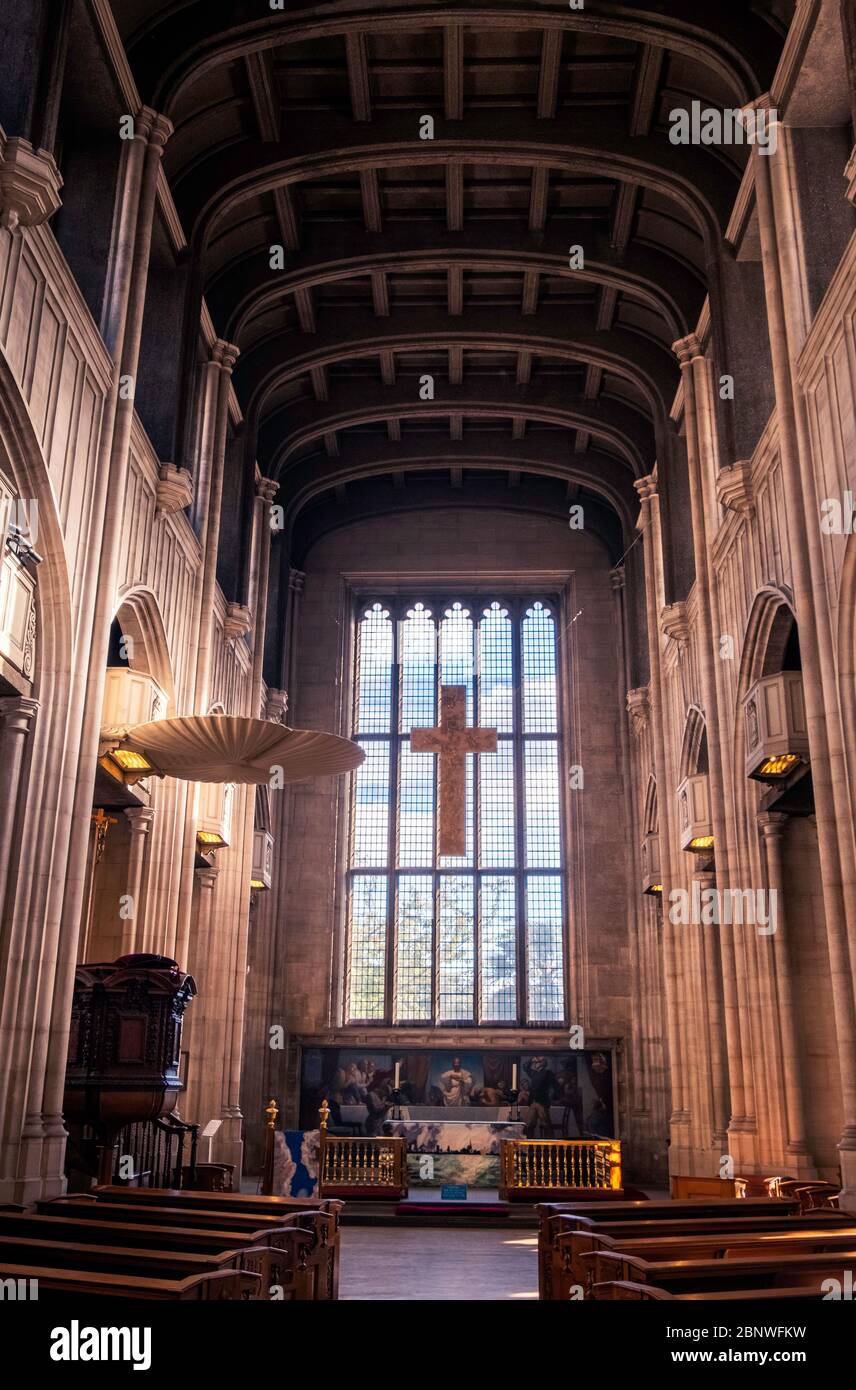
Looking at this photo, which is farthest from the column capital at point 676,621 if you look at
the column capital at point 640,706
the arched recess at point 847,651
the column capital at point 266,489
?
the arched recess at point 847,651

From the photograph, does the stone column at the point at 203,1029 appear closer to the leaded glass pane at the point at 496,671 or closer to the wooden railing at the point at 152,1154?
the wooden railing at the point at 152,1154

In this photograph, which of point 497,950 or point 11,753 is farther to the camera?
point 497,950

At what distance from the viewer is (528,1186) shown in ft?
50.0

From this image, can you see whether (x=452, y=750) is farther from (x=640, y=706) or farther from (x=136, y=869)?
A: (x=136, y=869)

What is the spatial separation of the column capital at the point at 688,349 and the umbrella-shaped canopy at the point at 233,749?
7.20 m

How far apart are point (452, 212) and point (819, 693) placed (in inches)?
397

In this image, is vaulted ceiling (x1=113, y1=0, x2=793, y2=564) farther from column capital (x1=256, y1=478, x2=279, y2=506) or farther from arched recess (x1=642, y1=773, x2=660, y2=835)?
arched recess (x1=642, y1=773, x2=660, y2=835)

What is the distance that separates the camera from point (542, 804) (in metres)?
22.6

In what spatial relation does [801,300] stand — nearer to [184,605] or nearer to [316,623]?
[184,605]

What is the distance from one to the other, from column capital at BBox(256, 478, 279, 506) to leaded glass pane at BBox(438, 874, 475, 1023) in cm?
769

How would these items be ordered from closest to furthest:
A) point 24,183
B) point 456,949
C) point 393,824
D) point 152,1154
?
point 24,183 < point 152,1154 < point 456,949 < point 393,824

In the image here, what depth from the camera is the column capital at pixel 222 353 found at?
15.9 m

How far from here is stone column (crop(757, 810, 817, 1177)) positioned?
39.6 ft

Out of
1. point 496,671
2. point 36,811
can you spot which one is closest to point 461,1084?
point 496,671
